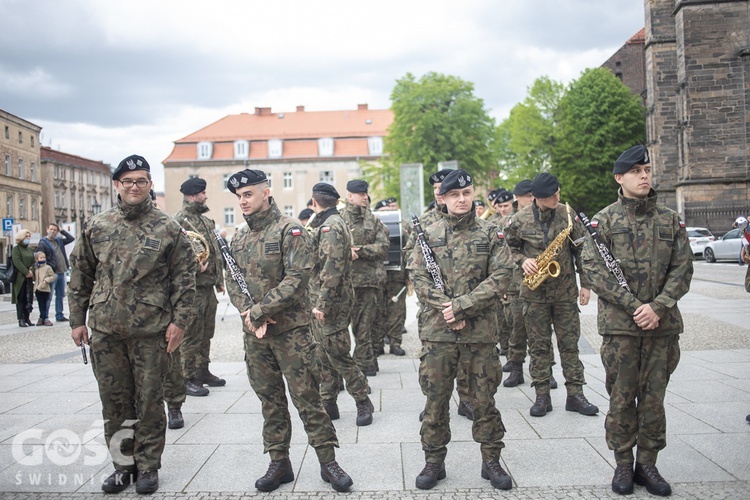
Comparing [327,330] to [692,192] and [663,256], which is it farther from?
[692,192]

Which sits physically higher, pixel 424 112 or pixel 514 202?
pixel 424 112

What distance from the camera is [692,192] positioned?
3641 cm

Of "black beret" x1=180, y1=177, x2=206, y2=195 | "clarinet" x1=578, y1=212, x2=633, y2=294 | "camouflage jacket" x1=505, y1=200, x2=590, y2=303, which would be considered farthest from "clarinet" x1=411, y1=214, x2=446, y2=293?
"black beret" x1=180, y1=177, x2=206, y2=195

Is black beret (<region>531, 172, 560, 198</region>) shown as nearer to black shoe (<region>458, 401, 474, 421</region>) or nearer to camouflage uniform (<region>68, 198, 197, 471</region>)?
black shoe (<region>458, 401, 474, 421</region>)

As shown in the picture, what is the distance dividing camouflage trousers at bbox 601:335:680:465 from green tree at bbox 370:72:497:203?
3939 centimetres

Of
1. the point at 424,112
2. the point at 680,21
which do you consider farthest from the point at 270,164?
the point at 680,21

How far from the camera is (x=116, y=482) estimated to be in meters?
4.79

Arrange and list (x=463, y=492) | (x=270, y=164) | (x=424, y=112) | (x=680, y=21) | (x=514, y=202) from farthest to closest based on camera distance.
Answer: (x=270, y=164) < (x=424, y=112) < (x=680, y=21) < (x=514, y=202) < (x=463, y=492)

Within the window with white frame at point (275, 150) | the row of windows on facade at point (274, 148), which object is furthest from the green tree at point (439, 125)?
the window with white frame at point (275, 150)

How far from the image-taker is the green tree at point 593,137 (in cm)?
4906

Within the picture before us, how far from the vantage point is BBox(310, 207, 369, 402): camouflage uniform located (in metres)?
6.34

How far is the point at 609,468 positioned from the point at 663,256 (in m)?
1.62

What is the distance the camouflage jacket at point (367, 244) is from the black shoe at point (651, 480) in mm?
3922

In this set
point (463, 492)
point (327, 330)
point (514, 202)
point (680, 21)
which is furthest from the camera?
point (680, 21)
